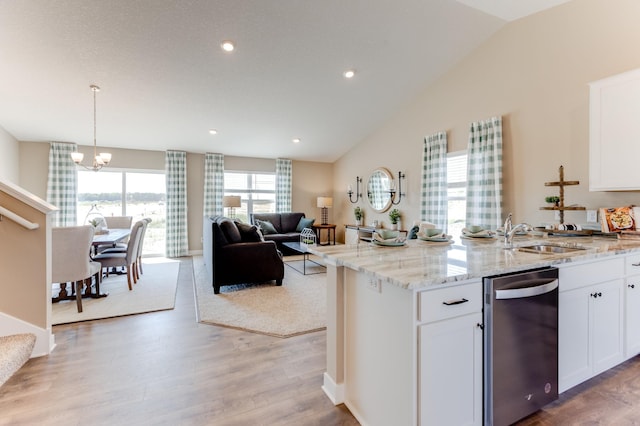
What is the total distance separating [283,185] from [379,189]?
2700 millimetres

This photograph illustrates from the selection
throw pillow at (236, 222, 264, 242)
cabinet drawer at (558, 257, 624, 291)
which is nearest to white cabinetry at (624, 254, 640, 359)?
cabinet drawer at (558, 257, 624, 291)

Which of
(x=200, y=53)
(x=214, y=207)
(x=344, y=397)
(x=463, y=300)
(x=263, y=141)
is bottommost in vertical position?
(x=344, y=397)

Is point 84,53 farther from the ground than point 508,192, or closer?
farther from the ground

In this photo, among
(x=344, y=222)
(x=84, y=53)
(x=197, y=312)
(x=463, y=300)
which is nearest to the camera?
(x=463, y=300)

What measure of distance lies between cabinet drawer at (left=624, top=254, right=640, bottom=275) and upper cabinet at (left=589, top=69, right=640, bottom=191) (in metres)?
0.73

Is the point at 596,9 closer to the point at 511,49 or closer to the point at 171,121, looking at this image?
the point at 511,49

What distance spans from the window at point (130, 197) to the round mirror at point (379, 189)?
4.83 m

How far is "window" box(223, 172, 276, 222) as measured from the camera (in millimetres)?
7387

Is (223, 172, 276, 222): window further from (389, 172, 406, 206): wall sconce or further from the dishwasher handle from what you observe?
the dishwasher handle

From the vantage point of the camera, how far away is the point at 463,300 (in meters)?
1.35

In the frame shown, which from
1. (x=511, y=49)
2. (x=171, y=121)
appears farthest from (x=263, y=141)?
(x=511, y=49)

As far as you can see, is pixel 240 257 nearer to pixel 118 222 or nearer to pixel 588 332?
pixel 118 222

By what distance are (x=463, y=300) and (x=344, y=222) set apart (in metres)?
6.38

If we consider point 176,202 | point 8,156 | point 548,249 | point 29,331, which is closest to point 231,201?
point 176,202
